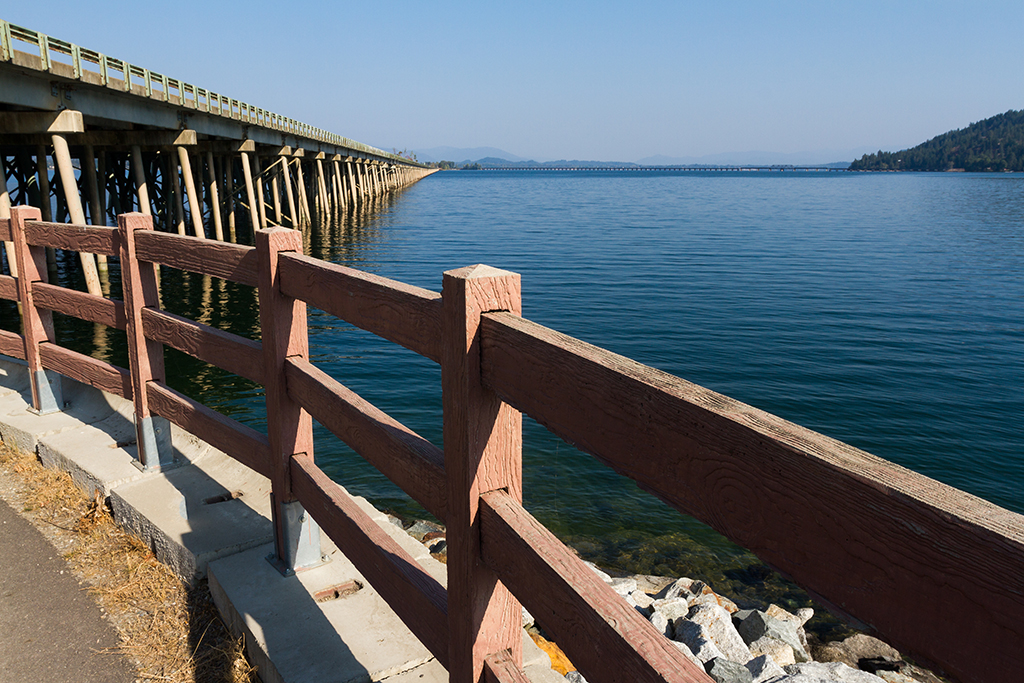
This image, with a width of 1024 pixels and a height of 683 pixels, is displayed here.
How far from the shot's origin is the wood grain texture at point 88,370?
4.95m

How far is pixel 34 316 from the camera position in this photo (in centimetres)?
570

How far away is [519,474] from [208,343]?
103 inches

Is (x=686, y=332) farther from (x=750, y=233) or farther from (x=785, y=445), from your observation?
(x=750, y=233)

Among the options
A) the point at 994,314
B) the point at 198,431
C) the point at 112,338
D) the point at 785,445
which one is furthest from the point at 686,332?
the point at 785,445

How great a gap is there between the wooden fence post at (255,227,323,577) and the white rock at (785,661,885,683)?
2.68 meters

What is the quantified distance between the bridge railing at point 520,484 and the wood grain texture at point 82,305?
3.08ft

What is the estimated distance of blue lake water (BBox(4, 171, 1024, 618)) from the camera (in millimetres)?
8391

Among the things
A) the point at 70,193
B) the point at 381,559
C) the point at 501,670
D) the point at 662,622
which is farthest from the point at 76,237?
the point at 70,193

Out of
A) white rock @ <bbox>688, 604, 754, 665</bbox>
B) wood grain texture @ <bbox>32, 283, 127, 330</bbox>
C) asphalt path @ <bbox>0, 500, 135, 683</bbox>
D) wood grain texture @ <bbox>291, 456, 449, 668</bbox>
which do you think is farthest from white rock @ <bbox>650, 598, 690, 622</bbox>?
wood grain texture @ <bbox>32, 283, 127, 330</bbox>

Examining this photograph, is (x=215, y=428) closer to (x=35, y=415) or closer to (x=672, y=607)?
(x=35, y=415)

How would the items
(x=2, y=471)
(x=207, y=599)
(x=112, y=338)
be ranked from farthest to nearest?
(x=112, y=338) < (x=2, y=471) < (x=207, y=599)

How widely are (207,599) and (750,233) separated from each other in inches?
1405

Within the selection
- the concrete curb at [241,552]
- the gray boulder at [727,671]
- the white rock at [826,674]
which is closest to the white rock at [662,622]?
the gray boulder at [727,671]

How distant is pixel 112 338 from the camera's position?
14055 mm
